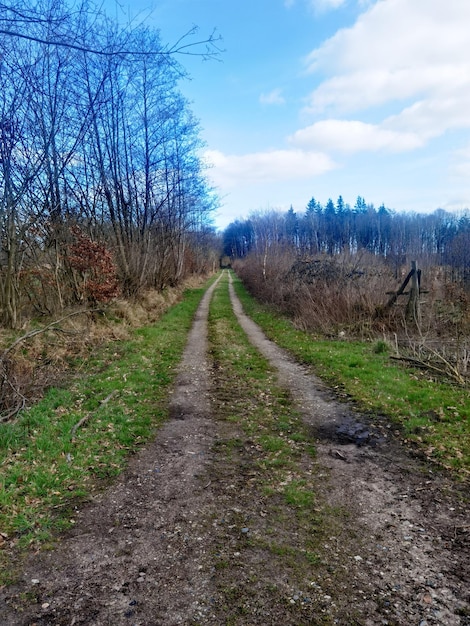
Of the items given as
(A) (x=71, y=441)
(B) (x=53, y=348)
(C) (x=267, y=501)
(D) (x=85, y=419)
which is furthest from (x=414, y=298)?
(A) (x=71, y=441)

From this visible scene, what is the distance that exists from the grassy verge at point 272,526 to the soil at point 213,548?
0.03 m

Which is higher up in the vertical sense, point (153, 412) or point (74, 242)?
point (74, 242)

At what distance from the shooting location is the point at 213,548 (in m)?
3.74

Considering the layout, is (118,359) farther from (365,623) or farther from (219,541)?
(365,623)

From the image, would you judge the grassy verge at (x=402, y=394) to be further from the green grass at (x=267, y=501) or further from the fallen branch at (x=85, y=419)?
the fallen branch at (x=85, y=419)

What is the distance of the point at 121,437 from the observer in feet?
20.1

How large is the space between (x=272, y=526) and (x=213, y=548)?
2.21 ft

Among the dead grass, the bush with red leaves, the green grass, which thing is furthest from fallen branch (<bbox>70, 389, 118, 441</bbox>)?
the bush with red leaves

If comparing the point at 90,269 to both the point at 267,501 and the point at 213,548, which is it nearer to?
the point at 267,501

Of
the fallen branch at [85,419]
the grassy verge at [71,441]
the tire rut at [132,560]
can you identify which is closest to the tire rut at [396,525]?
the tire rut at [132,560]

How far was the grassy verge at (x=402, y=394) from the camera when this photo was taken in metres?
5.79

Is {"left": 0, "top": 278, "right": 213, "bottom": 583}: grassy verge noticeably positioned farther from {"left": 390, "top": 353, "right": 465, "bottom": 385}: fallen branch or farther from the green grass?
{"left": 390, "top": 353, "right": 465, "bottom": 385}: fallen branch

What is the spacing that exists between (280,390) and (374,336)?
259 inches

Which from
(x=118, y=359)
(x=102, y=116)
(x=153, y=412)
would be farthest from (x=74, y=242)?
(x=153, y=412)
